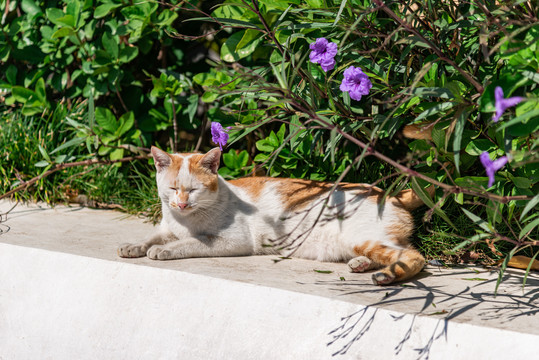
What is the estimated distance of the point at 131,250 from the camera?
2598mm

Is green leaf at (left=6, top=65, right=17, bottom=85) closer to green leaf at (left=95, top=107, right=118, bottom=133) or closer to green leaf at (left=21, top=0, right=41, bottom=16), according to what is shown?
green leaf at (left=21, top=0, right=41, bottom=16)

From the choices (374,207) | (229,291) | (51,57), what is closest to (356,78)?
(374,207)

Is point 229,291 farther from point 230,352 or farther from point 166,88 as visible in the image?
point 166,88

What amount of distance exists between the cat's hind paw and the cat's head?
771mm

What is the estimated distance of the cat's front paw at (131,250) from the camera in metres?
2.59

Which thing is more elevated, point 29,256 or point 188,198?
point 188,198

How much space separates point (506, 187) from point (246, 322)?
3.98ft

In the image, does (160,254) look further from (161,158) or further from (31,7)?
(31,7)

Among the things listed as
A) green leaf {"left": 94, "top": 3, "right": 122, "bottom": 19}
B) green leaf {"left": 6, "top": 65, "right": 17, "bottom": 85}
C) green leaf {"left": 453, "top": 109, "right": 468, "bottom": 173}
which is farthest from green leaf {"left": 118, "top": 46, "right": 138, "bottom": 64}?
green leaf {"left": 453, "top": 109, "right": 468, "bottom": 173}

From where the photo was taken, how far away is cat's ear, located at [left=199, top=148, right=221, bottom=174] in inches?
107

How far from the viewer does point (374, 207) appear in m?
2.66

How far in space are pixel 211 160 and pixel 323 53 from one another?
79 cm

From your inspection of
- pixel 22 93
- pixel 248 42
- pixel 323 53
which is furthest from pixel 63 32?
pixel 323 53

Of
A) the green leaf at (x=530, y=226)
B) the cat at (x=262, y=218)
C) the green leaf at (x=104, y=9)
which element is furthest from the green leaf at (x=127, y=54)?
the green leaf at (x=530, y=226)
